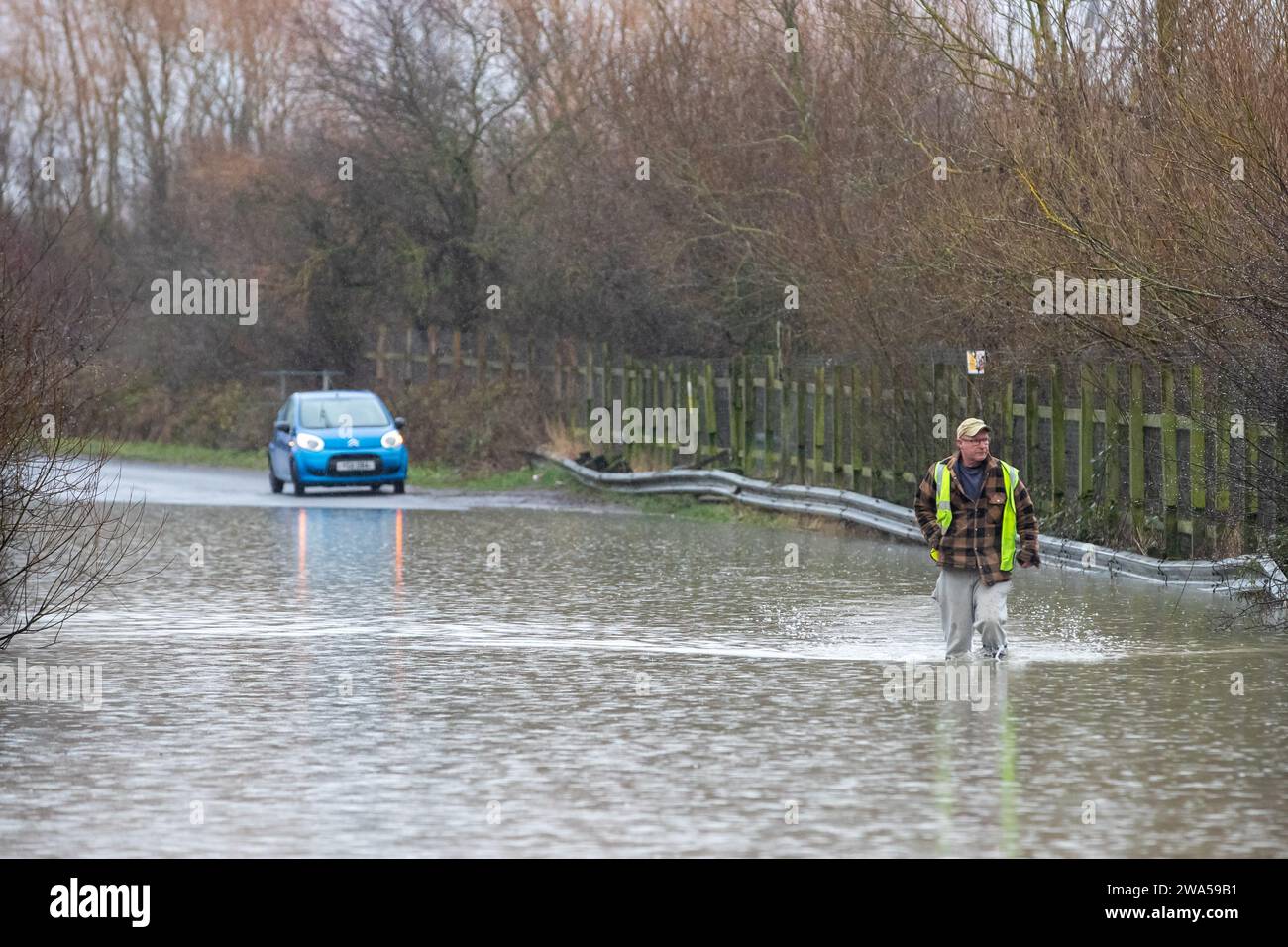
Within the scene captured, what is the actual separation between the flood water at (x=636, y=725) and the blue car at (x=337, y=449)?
45.4ft

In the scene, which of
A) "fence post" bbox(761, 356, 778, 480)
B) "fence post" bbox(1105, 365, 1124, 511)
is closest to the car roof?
Answer: "fence post" bbox(761, 356, 778, 480)

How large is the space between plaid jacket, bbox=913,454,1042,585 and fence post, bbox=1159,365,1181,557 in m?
7.22

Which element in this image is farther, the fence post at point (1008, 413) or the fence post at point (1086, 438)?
the fence post at point (1008, 413)

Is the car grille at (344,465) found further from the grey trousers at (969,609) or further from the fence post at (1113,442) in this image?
the grey trousers at (969,609)

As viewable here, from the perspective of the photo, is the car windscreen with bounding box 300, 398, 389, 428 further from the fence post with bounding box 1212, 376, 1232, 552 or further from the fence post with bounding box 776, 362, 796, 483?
the fence post with bounding box 1212, 376, 1232, 552

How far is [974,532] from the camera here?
14.4 m

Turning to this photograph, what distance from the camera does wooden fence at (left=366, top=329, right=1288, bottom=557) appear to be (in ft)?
65.6

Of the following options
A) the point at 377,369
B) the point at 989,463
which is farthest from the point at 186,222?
the point at 989,463

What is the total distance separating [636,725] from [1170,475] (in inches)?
425

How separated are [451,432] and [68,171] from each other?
35.2 meters

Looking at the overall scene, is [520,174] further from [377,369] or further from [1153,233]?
[1153,233]

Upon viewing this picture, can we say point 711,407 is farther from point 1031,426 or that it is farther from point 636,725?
point 636,725

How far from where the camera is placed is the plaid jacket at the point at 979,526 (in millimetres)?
14297

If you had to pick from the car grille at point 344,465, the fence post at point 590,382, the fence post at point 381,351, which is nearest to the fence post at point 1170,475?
the car grille at point 344,465
